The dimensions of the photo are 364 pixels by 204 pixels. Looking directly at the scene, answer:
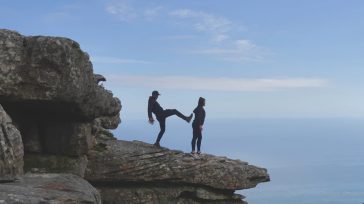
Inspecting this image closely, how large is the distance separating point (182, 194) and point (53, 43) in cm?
1387

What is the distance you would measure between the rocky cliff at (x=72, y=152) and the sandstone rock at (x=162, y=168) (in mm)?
64

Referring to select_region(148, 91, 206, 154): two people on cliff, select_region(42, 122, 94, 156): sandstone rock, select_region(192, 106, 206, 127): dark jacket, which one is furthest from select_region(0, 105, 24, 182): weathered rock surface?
select_region(192, 106, 206, 127): dark jacket

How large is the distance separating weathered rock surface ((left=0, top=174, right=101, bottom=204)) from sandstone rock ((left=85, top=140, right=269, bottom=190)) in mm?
6015

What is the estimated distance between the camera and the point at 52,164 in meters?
26.2

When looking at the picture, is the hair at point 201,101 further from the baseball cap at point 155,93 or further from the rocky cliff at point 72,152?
the rocky cliff at point 72,152

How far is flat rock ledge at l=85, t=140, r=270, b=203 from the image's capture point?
29703 millimetres

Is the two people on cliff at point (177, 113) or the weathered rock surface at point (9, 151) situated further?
Answer: the two people on cliff at point (177, 113)

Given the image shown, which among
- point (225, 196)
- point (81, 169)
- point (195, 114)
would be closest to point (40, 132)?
point (81, 169)

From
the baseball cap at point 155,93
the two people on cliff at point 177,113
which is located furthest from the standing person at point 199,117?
the baseball cap at point 155,93

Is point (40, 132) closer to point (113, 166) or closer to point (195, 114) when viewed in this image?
point (113, 166)

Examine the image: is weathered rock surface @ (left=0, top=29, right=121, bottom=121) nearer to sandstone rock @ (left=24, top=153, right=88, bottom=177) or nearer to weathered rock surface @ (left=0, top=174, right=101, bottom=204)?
sandstone rock @ (left=24, top=153, right=88, bottom=177)

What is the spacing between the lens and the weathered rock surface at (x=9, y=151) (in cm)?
1925

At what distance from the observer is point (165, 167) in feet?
99.7

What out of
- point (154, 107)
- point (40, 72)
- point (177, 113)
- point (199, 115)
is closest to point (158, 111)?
point (154, 107)
